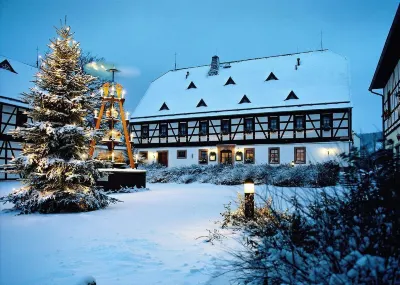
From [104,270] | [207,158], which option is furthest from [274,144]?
[104,270]

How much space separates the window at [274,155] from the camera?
25.9 m

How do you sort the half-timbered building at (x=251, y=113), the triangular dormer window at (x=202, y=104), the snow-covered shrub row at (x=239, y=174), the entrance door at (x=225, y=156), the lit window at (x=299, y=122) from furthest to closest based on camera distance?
the triangular dormer window at (x=202, y=104) → the entrance door at (x=225, y=156) → the lit window at (x=299, y=122) → the half-timbered building at (x=251, y=113) → the snow-covered shrub row at (x=239, y=174)

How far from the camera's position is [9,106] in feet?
68.9

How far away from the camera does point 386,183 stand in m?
2.40

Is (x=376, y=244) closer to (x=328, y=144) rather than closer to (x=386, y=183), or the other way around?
(x=386, y=183)

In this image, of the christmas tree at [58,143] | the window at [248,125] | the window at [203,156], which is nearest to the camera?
the christmas tree at [58,143]

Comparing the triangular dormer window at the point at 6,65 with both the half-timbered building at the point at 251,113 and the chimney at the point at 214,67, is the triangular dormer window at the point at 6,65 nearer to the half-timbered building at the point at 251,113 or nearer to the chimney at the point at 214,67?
the half-timbered building at the point at 251,113

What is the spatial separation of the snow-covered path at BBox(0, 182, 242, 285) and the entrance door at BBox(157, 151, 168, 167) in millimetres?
22390

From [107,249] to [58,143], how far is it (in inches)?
199

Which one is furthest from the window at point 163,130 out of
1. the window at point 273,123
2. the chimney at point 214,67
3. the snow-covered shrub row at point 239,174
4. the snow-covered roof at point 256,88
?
the window at point 273,123

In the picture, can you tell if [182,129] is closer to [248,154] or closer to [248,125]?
[248,125]

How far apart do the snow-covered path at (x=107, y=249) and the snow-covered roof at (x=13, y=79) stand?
1570 cm

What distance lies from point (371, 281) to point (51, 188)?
27.7 feet

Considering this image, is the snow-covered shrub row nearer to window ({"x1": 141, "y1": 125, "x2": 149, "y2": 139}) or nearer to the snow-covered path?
window ({"x1": 141, "y1": 125, "x2": 149, "y2": 139})
